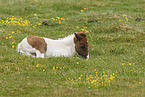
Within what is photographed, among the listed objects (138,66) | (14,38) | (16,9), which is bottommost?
(138,66)

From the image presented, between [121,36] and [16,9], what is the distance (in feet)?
37.1

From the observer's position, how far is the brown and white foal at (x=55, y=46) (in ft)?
36.0

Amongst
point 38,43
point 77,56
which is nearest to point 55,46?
point 38,43

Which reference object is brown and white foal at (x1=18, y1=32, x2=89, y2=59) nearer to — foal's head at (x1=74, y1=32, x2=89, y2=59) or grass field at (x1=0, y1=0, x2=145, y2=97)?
foal's head at (x1=74, y1=32, x2=89, y2=59)

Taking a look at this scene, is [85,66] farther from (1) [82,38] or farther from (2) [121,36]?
(2) [121,36]

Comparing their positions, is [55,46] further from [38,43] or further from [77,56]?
[77,56]

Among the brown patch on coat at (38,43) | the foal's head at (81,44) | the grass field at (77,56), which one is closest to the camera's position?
the grass field at (77,56)

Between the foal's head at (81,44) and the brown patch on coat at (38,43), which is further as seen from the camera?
the foal's head at (81,44)

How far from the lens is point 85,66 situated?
9.94 meters

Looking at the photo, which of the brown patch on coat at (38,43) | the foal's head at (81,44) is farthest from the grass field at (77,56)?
the brown patch on coat at (38,43)

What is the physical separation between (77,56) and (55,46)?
1.15 metres

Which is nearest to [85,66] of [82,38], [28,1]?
[82,38]

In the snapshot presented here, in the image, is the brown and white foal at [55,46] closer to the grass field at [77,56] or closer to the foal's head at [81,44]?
the foal's head at [81,44]

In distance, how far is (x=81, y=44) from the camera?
11414mm
